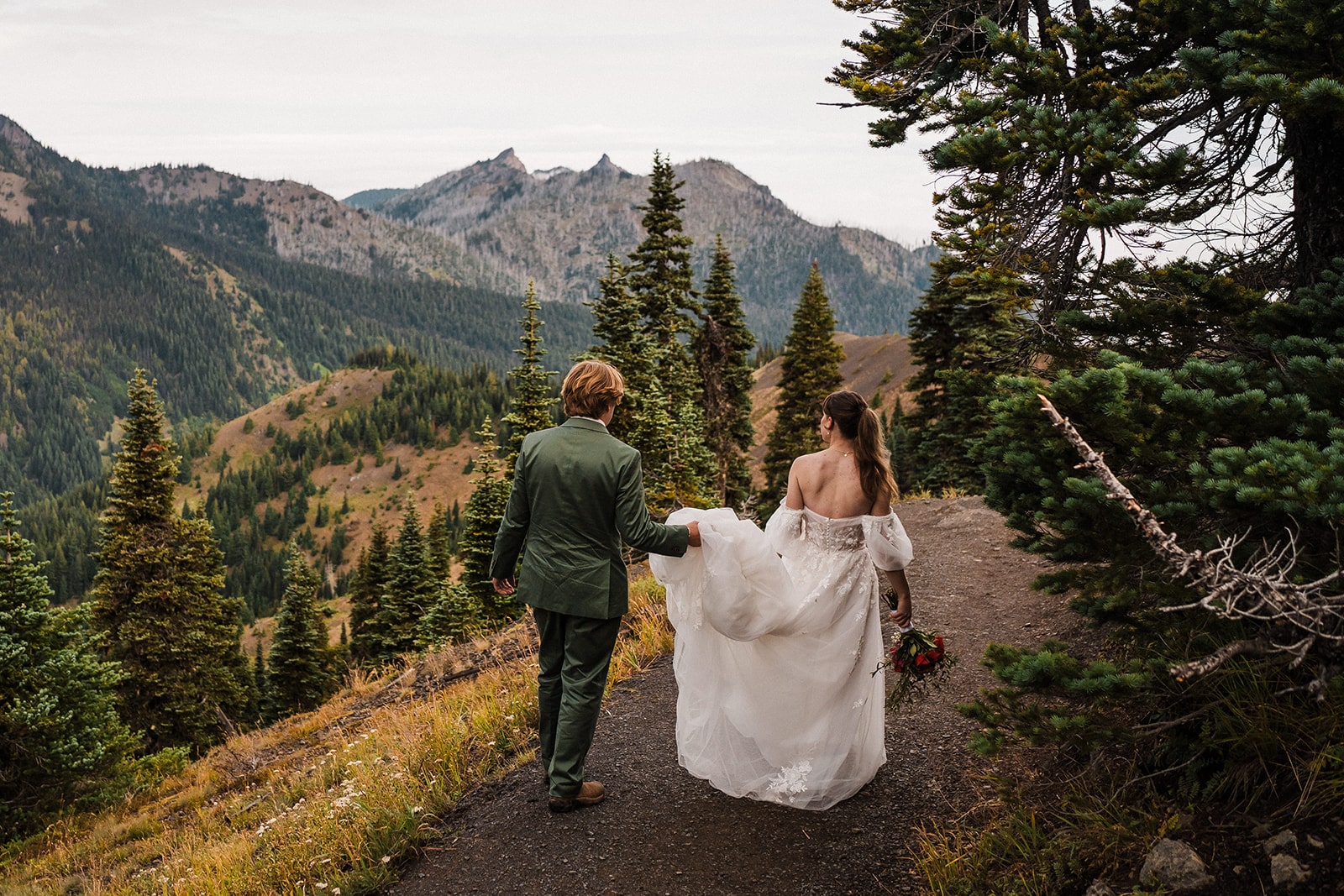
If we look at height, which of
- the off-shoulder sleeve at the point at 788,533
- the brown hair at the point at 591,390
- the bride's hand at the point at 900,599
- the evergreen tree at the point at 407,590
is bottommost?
the evergreen tree at the point at 407,590

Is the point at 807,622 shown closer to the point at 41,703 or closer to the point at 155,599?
the point at 41,703

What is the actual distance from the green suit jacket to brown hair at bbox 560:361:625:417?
3.5 inches

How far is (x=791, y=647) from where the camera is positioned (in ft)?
18.1

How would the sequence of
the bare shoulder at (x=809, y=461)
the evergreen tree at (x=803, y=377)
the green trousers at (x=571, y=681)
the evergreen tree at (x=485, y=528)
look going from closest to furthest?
the green trousers at (x=571, y=681), the bare shoulder at (x=809, y=461), the evergreen tree at (x=485, y=528), the evergreen tree at (x=803, y=377)

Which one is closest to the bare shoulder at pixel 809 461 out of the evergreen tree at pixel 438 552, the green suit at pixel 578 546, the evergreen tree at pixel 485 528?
the green suit at pixel 578 546

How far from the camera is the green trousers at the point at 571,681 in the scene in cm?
536

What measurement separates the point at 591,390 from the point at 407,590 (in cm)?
3926

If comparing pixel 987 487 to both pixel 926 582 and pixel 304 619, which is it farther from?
pixel 304 619

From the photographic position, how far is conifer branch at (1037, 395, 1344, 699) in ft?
9.73

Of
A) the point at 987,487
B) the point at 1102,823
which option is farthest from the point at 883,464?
the point at 1102,823

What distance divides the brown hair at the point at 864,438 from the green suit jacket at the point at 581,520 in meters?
1.28

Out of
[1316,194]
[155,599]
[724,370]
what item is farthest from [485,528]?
[1316,194]

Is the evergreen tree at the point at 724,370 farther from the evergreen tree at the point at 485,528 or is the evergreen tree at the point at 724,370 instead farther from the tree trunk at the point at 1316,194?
the tree trunk at the point at 1316,194

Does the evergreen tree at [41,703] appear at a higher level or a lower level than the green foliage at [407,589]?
higher
